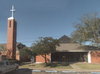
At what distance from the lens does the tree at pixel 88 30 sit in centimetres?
3820

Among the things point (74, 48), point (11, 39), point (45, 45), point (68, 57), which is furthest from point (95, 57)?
point (11, 39)

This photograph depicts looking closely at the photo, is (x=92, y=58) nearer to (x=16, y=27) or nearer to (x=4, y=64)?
(x=16, y=27)

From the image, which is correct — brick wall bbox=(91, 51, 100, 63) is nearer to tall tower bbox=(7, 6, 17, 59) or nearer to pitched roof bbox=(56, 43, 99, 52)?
pitched roof bbox=(56, 43, 99, 52)

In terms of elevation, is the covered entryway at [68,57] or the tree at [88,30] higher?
the tree at [88,30]

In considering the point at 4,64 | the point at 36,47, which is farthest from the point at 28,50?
the point at 4,64

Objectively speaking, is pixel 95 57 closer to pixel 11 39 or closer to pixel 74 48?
pixel 74 48

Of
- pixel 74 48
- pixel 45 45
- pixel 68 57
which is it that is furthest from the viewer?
pixel 68 57

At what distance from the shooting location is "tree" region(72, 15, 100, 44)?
125 feet

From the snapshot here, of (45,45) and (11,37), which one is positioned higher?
(11,37)

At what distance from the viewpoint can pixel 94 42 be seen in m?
40.1

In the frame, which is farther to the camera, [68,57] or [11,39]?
[68,57]

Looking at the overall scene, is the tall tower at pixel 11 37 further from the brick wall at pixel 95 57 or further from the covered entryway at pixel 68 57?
the brick wall at pixel 95 57

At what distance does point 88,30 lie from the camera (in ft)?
127

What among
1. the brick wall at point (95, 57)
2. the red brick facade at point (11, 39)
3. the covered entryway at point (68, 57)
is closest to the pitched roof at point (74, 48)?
the covered entryway at point (68, 57)
